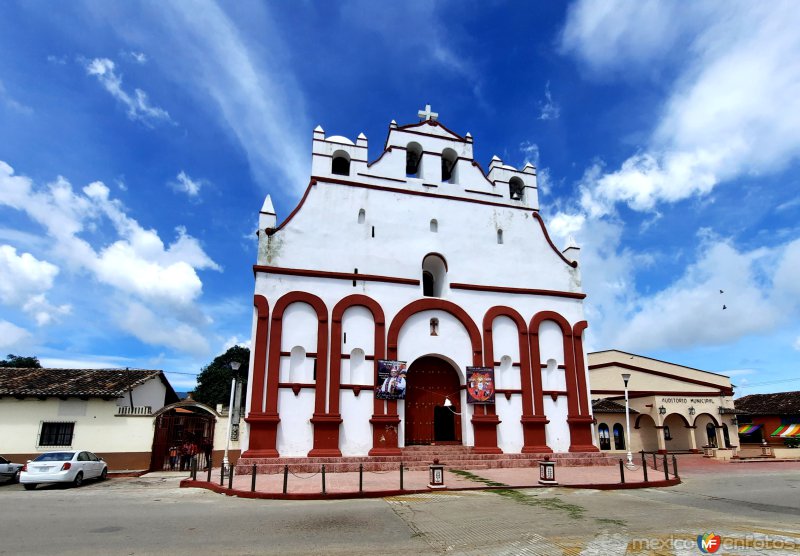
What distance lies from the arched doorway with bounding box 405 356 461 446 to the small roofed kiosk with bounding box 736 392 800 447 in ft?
87.2

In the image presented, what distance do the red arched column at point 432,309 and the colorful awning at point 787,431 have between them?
1147 inches

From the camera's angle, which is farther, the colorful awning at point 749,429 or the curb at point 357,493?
the colorful awning at point 749,429

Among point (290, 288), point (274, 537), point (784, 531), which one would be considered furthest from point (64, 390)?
point (784, 531)

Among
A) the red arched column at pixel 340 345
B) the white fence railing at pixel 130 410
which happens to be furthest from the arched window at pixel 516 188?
the white fence railing at pixel 130 410

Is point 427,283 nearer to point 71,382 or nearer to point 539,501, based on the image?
point 539,501

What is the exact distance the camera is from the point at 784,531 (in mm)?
8375

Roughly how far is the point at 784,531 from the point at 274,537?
841 centimetres

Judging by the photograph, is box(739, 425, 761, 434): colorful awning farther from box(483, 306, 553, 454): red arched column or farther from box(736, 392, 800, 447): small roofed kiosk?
box(483, 306, 553, 454): red arched column

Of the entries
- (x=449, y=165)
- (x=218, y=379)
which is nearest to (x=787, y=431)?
(x=449, y=165)

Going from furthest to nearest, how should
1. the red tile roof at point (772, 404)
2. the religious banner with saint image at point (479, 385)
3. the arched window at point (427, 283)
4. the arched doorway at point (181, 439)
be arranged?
the red tile roof at point (772, 404) < the arched window at point (427, 283) < the arched doorway at point (181, 439) < the religious banner with saint image at point (479, 385)

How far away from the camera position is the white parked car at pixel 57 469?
15477mm

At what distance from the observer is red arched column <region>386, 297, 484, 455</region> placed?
18859 mm

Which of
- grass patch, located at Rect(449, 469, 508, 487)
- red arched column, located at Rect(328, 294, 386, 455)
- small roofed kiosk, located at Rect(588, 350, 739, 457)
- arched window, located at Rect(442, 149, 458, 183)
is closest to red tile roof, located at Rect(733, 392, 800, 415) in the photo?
small roofed kiosk, located at Rect(588, 350, 739, 457)

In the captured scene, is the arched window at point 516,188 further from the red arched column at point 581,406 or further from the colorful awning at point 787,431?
the colorful awning at point 787,431
